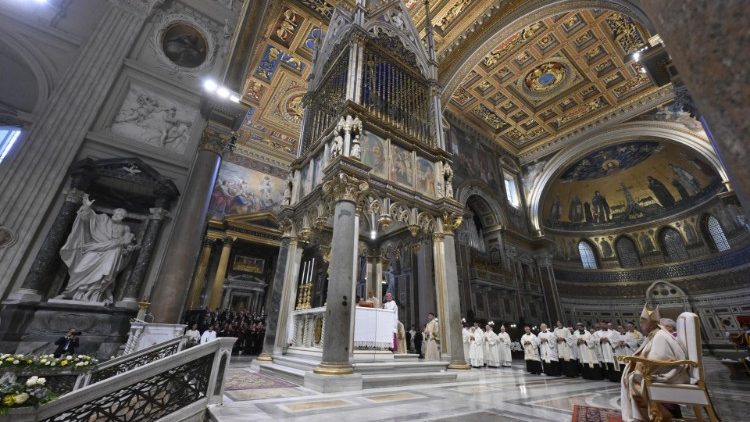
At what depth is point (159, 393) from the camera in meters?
3.20

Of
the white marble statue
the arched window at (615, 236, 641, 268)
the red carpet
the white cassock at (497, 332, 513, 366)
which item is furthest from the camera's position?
the arched window at (615, 236, 641, 268)

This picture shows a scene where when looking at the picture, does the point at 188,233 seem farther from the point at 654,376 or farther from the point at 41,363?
the point at 654,376

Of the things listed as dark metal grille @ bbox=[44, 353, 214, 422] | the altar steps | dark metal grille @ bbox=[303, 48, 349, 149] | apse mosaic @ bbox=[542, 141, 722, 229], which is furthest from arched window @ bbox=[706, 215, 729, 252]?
dark metal grille @ bbox=[44, 353, 214, 422]

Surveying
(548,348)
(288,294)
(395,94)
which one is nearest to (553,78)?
(395,94)

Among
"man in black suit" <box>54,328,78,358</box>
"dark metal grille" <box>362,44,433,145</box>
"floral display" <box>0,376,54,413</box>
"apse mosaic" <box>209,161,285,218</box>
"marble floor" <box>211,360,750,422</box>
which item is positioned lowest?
"marble floor" <box>211,360,750,422</box>

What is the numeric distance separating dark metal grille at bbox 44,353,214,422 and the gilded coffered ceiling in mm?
11458

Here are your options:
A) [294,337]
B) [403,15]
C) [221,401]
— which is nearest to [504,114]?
[403,15]

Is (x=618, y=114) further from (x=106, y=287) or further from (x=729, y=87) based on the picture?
(x=106, y=287)

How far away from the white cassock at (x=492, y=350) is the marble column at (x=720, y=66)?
11024 millimetres

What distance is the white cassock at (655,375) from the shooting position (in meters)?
2.76

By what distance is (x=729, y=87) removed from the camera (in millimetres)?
714

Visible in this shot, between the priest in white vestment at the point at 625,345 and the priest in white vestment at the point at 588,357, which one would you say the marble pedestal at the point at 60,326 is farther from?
the priest in white vestment at the point at 625,345

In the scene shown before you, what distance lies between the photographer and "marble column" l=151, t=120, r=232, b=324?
22.8 feet

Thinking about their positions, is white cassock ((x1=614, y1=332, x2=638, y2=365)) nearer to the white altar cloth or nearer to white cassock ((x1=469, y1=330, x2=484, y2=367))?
white cassock ((x1=469, y1=330, x2=484, y2=367))
